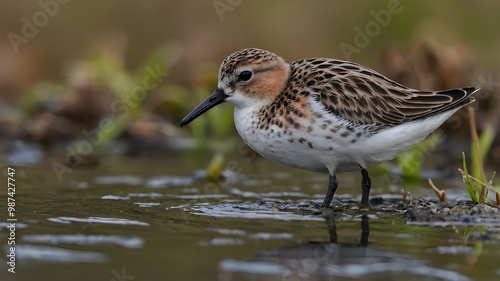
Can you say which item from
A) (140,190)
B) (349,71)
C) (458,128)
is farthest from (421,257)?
Result: (458,128)

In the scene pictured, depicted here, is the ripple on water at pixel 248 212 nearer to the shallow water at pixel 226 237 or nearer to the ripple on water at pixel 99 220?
the shallow water at pixel 226 237

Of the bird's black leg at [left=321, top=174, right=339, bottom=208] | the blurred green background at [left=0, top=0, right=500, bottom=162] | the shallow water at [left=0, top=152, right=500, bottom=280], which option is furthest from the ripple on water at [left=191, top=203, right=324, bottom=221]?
the blurred green background at [left=0, top=0, right=500, bottom=162]

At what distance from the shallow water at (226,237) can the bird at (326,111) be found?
21.0 inches

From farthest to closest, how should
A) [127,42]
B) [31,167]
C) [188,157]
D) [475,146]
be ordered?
1. [127,42]
2. [188,157]
3. [31,167]
4. [475,146]

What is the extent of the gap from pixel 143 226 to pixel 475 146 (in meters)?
3.55

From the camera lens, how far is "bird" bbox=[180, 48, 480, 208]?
29.9 feet

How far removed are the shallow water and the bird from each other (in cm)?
53

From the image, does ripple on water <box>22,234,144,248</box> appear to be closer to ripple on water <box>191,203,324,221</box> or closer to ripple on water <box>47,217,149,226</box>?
ripple on water <box>47,217,149,226</box>

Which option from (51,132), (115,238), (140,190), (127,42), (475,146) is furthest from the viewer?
(127,42)

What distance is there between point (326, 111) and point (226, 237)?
2.11 m

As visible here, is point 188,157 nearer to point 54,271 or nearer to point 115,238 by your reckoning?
point 115,238

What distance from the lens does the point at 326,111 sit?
9.16m

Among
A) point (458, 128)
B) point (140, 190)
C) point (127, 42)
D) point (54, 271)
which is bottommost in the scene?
point (54, 271)

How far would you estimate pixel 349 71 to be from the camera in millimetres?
9781
